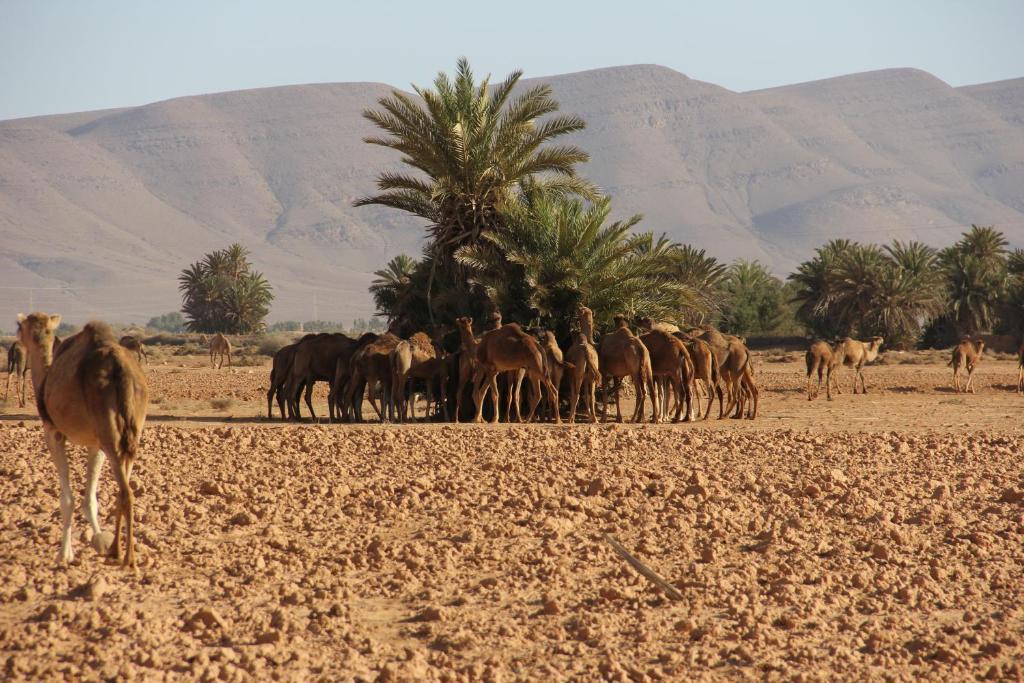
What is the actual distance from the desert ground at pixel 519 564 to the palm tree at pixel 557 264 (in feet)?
25.6

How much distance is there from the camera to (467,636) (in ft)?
25.2

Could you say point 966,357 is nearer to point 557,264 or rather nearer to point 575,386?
point 557,264

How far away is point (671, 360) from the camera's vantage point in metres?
21.5

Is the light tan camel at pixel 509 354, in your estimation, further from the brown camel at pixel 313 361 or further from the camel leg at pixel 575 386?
the brown camel at pixel 313 361

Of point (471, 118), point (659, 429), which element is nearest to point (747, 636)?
point (659, 429)

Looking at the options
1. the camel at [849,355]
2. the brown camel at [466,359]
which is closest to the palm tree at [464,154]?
the brown camel at [466,359]

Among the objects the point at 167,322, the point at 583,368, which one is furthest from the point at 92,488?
the point at 167,322

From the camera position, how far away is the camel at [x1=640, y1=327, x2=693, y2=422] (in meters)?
21.4

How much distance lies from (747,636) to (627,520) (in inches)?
120

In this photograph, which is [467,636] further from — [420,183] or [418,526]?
[420,183]

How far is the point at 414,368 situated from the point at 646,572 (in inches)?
512

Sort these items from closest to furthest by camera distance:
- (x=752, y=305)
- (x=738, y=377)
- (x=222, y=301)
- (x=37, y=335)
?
(x=37, y=335), (x=738, y=377), (x=752, y=305), (x=222, y=301)

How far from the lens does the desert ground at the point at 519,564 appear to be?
7.43m

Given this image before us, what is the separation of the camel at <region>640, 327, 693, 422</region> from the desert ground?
5575mm
